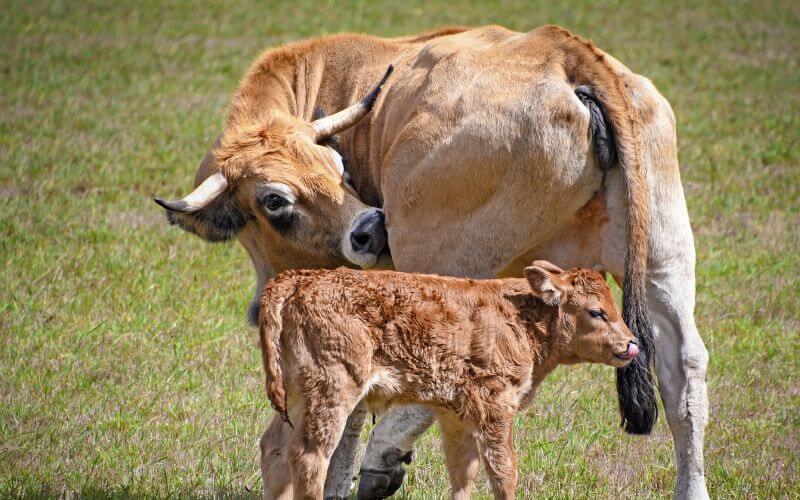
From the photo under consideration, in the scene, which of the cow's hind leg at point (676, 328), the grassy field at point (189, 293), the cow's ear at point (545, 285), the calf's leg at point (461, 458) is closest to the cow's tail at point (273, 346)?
the calf's leg at point (461, 458)

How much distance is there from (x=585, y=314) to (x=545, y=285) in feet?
0.88

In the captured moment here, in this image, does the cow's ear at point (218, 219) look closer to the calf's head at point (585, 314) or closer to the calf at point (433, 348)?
the calf at point (433, 348)

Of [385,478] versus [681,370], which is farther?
[385,478]

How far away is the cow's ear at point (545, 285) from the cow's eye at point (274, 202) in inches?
71.7

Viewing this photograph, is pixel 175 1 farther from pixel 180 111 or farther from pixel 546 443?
pixel 546 443

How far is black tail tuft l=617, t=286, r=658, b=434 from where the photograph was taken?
16.4 feet

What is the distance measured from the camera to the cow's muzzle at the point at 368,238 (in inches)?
227

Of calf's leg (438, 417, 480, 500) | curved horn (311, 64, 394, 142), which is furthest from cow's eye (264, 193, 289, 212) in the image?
calf's leg (438, 417, 480, 500)

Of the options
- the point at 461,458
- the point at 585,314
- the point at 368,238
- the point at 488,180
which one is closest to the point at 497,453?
the point at 461,458

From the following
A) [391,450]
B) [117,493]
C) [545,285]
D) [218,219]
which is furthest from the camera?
[218,219]

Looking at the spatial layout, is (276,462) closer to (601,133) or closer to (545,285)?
(545,285)

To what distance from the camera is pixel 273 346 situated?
4375 millimetres

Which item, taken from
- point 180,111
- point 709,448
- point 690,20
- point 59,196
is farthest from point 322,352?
point 690,20

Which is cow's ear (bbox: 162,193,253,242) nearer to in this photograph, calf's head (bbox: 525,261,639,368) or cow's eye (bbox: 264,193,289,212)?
cow's eye (bbox: 264,193,289,212)
